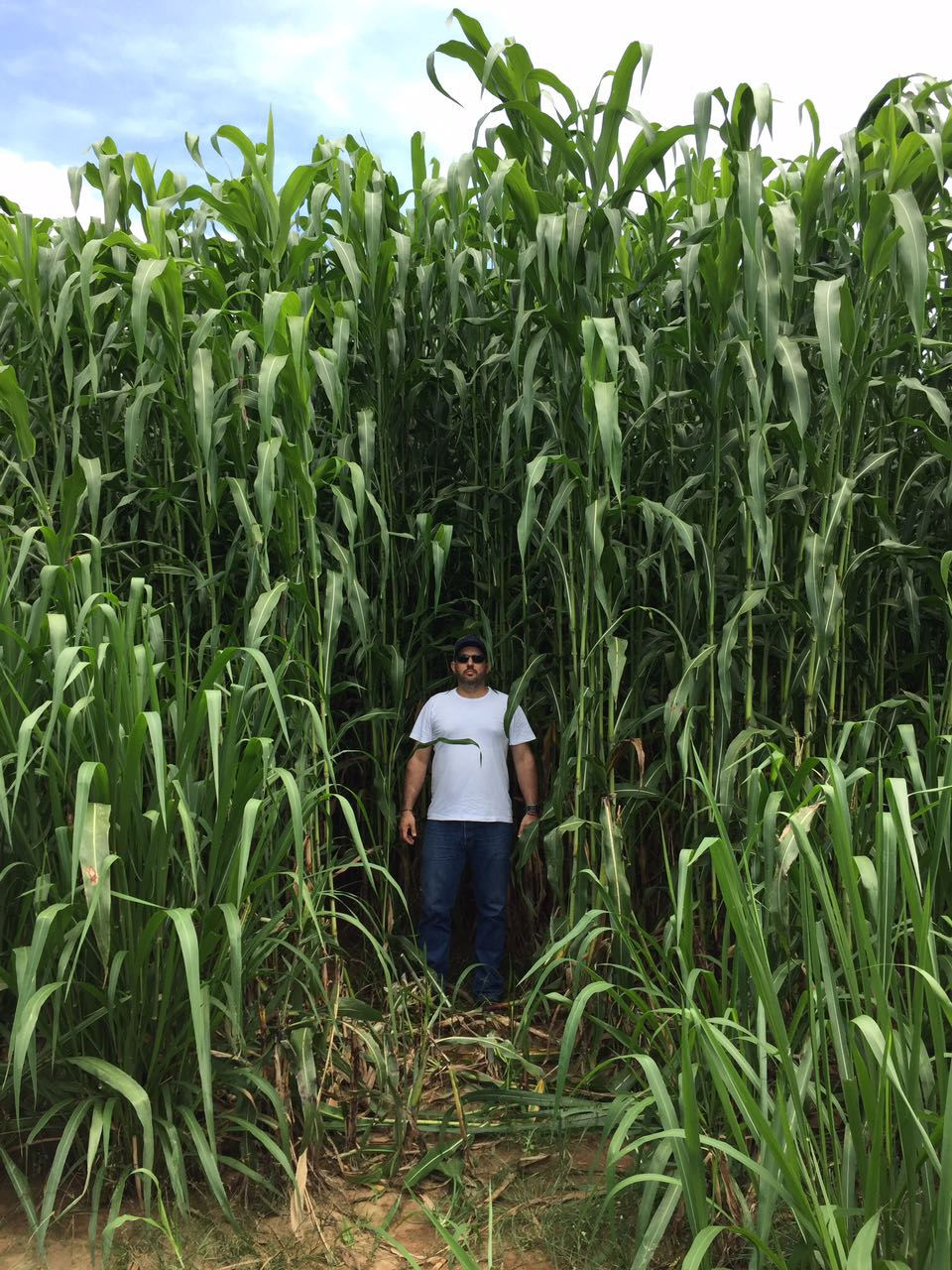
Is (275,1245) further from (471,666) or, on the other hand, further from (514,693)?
(471,666)

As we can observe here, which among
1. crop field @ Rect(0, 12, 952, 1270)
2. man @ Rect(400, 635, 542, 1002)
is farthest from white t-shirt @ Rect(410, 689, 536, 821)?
crop field @ Rect(0, 12, 952, 1270)

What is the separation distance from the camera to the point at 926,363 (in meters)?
3.29

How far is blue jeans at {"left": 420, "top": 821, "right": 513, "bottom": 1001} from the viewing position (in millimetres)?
3580

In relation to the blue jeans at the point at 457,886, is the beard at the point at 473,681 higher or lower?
higher

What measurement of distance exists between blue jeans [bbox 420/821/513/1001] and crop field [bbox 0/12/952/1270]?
126 millimetres

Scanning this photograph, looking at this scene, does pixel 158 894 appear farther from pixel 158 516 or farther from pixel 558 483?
pixel 558 483

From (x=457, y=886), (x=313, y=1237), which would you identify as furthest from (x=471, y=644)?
(x=313, y=1237)

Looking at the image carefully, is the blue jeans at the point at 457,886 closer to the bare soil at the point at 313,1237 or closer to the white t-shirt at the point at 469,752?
the white t-shirt at the point at 469,752

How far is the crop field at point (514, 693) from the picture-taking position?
1938 mm

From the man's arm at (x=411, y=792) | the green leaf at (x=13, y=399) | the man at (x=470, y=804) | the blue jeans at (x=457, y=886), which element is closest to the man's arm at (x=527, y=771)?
the man at (x=470, y=804)

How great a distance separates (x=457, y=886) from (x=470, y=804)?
31 centimetres

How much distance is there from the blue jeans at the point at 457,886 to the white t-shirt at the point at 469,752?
0.19 ft

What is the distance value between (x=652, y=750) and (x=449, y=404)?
55.7 inches

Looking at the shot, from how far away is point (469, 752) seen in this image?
369 centimetres
